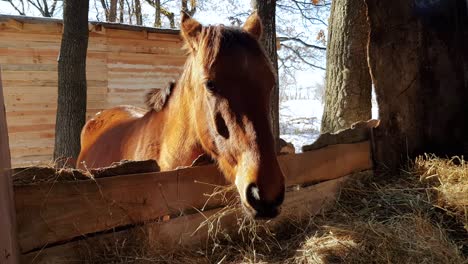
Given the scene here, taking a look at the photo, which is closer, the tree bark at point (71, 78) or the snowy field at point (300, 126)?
the tree bark at point (71, 78)

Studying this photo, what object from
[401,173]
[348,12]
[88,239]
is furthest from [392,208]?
[348,12]

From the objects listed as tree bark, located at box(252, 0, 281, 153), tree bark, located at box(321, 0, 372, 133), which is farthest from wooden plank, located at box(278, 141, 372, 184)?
tree bark, located at box(252, 0, 281, 153)

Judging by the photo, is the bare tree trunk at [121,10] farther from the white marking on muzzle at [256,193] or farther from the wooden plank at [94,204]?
the white marking on muzzle at [256,193]

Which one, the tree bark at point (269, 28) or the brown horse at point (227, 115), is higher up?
the tree bark at point (269, 28)

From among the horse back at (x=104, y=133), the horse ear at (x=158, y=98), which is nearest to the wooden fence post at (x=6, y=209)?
the horse ear at (x=158, y=98)

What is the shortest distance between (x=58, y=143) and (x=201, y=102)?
4991 millimetres

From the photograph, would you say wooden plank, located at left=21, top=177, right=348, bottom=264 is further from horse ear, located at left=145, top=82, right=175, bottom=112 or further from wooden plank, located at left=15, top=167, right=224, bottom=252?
horse ear, located at left=145, top=82, right=175, bottom=112

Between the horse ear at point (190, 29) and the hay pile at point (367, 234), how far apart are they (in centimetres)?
125

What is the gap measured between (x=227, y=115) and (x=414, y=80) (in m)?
2.30

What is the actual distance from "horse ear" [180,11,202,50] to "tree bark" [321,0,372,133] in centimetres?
303

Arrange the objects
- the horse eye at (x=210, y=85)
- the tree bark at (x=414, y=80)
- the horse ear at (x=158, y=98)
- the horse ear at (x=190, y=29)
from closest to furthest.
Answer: the horse eye at (x=210, y=85), the horse ear at (x=190, y=29), the horse ear at (x=158, y=98), the tree bark at (x=414, y=80)

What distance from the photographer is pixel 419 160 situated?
139 inches

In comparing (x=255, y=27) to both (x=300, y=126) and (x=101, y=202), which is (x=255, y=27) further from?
(x=300, y=126)

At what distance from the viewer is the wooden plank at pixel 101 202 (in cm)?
175
